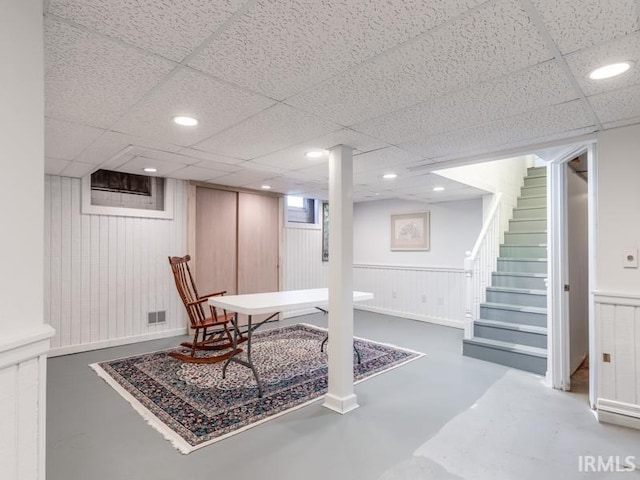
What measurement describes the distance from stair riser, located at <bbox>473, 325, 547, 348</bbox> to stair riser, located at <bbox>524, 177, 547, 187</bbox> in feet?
10.0

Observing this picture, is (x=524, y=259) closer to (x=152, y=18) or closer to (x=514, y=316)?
(x=514, y=316)

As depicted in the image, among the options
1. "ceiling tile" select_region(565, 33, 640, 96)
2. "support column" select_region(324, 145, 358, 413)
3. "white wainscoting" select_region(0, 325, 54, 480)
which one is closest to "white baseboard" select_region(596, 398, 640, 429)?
"support column" select_region(324, 145, 358, 413)

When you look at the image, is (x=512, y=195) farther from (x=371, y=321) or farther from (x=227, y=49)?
(x=227, y=49)

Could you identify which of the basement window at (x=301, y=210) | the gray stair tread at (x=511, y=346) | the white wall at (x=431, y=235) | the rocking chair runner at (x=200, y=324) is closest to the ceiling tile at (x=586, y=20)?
the gray stair tread at (x=511, y=346)

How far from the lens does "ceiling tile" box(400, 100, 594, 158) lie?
2125 millimetres

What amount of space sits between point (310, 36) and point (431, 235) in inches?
202

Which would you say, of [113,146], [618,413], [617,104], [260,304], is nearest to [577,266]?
[618,413]

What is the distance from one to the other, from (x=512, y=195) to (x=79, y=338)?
6.38m

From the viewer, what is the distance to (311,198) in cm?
632

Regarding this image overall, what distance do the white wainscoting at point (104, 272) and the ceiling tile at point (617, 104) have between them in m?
4.48

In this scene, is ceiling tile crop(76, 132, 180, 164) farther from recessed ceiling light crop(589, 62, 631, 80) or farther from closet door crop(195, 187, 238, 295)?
recessed ceiling light crop(589, 62, 631, 80)

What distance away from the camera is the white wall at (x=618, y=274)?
7.80 ft

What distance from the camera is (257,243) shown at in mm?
5598

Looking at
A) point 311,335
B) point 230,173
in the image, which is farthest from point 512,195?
point 230,173
